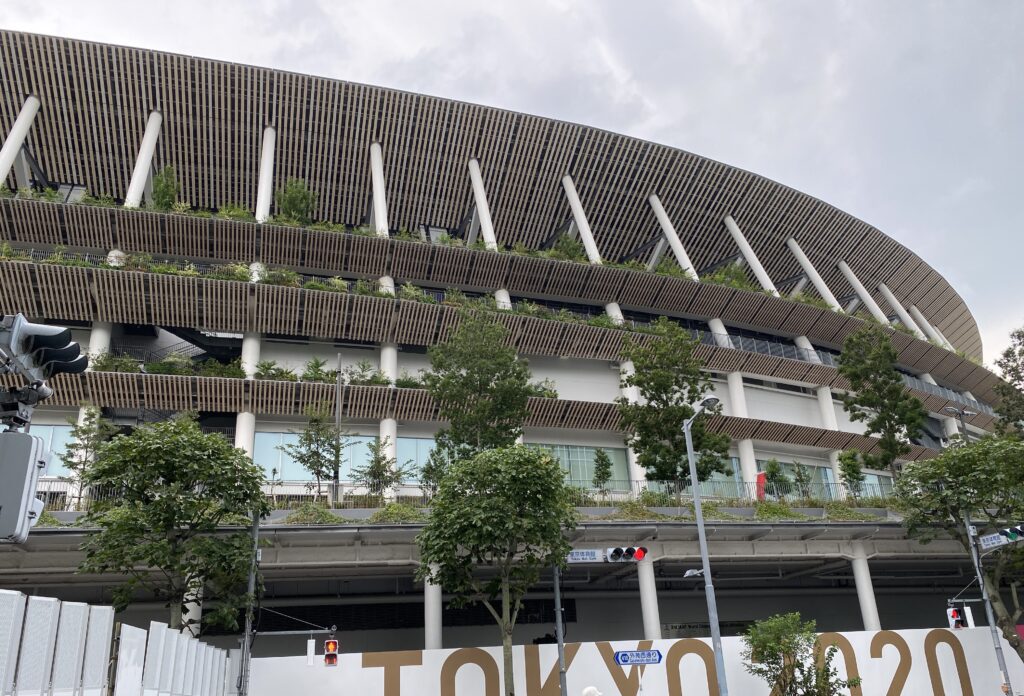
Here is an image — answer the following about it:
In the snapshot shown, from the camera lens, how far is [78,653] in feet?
31.5

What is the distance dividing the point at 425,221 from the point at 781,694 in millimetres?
32237

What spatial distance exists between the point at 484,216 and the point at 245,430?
1651 cm

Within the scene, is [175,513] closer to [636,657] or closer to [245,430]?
[636,657]

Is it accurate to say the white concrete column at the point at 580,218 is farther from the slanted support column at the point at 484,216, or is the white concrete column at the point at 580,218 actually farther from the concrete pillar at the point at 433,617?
the concrete pillar at the point at 433,617

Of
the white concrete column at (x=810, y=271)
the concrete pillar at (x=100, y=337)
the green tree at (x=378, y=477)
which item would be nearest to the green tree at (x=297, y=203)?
the concrete pillar at (x=100, y=337)

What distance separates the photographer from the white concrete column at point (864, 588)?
29.9m

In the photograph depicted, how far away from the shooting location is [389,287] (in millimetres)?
37906

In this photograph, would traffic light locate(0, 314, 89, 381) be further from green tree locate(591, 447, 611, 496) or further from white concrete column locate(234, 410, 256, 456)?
white concrete column locate(234, 410, 256, 456)

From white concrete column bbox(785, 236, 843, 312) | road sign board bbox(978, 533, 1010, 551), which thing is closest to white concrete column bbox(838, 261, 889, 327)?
white concrete column bbox(785, 236, 843, 312)

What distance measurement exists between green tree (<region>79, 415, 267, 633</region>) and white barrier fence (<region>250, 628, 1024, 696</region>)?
105 inches

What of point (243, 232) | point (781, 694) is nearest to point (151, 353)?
point (243, 232)

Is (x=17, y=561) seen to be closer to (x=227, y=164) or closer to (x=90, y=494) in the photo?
(x=90, y=494)

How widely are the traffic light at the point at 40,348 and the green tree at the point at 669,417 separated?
85.7 feet

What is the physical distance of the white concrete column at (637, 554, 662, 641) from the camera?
89.2ft
